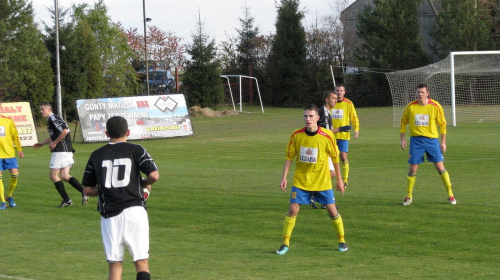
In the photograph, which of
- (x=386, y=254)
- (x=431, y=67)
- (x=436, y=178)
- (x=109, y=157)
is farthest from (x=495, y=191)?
(x=431, y=67)

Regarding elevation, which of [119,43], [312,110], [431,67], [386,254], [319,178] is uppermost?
[119,43]

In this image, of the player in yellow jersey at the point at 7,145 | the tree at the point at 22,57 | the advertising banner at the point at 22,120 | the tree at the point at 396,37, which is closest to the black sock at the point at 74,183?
the player in yellow jersey at the point at 7,145

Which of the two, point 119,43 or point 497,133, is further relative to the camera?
point 119,43

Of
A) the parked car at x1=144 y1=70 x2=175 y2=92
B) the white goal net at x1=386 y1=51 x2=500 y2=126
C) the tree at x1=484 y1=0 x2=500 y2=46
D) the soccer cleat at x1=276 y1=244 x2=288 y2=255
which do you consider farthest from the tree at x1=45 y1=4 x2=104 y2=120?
the soccer cleat at x1=276 y1=244 x2=288 y2=255

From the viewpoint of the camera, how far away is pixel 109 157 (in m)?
6.31

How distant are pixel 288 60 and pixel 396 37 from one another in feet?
28.7

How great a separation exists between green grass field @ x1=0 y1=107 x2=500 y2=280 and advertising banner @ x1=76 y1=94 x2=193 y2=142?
11191 mm

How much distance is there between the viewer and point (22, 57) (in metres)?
44.6

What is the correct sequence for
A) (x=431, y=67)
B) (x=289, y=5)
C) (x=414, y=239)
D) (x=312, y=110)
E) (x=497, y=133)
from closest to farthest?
(x=312, y=110) < (x=414, y=239) < (x=497, y=133) < (x=431, y=67) < (x=289, y=5)

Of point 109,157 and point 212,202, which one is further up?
point 109,157

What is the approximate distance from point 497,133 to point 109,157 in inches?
1029

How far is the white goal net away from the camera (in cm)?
3916

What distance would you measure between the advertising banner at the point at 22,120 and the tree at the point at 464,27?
35.0m

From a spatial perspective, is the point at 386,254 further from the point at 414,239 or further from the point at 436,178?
the point at 436,178
